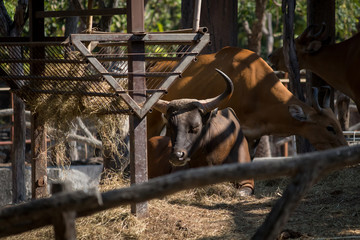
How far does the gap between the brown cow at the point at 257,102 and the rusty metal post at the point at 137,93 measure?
10.6 ft

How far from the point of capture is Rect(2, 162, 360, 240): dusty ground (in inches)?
199

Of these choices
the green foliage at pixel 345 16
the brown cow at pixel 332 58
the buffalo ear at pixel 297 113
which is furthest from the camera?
the green foliage at pixel 345 16

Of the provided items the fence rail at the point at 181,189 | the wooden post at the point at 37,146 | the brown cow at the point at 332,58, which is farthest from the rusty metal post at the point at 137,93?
the brown cow at the point at 332,58

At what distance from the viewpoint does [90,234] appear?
16.4ft

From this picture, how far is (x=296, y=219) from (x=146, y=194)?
113 inches

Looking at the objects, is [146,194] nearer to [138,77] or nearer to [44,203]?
[44,203]

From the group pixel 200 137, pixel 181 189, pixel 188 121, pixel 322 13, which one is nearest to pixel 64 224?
pixel 181 189

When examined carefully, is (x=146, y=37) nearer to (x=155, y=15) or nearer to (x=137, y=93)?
(x=137, y=93)

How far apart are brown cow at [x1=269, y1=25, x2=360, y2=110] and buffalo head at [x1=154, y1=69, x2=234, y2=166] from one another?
7.58ft

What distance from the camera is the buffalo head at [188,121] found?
6.77 metres

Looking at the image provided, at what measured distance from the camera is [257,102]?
8.54 metres

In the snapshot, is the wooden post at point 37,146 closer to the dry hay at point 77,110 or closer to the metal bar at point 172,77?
the dry hay at point 77,110

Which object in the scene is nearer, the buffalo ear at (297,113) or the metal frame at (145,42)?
the metal frame at (145,42)

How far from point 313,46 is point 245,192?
317 cm
